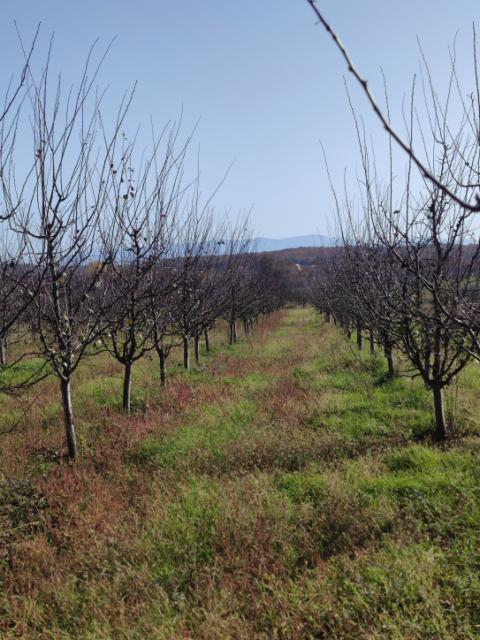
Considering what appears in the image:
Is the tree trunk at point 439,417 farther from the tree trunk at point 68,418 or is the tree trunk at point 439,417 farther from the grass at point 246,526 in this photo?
the tree trunk at point 68,418

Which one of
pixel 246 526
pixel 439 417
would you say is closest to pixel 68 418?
pixel 246 526

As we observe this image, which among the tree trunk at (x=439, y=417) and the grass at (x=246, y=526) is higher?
the tree trunk at (x=439, y=417)

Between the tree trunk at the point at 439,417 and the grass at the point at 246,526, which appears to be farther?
the tree trunk at the point at 439,417

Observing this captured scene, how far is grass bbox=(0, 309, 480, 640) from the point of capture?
2982 millimetres

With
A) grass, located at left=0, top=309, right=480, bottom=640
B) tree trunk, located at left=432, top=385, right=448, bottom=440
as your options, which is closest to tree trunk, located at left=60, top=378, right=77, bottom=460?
grass, located at left=0, top=309, right=480, bottom=640

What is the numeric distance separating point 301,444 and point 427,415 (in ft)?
7.82

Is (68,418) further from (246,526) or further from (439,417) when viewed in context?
(439,417)

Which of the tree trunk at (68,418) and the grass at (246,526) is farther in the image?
the tree trunk at (68,418)

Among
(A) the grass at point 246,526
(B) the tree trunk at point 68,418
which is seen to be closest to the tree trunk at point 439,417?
(A) the grass at point 246,526

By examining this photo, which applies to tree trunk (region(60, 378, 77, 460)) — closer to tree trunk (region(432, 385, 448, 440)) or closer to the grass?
the grass

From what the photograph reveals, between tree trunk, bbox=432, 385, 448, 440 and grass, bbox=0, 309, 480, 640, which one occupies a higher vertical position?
tree trunk, bbox=432, 385, 448, 440

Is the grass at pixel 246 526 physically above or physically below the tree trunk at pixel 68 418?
below

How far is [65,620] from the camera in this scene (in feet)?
10.2

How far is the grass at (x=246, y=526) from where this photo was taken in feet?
9.78
